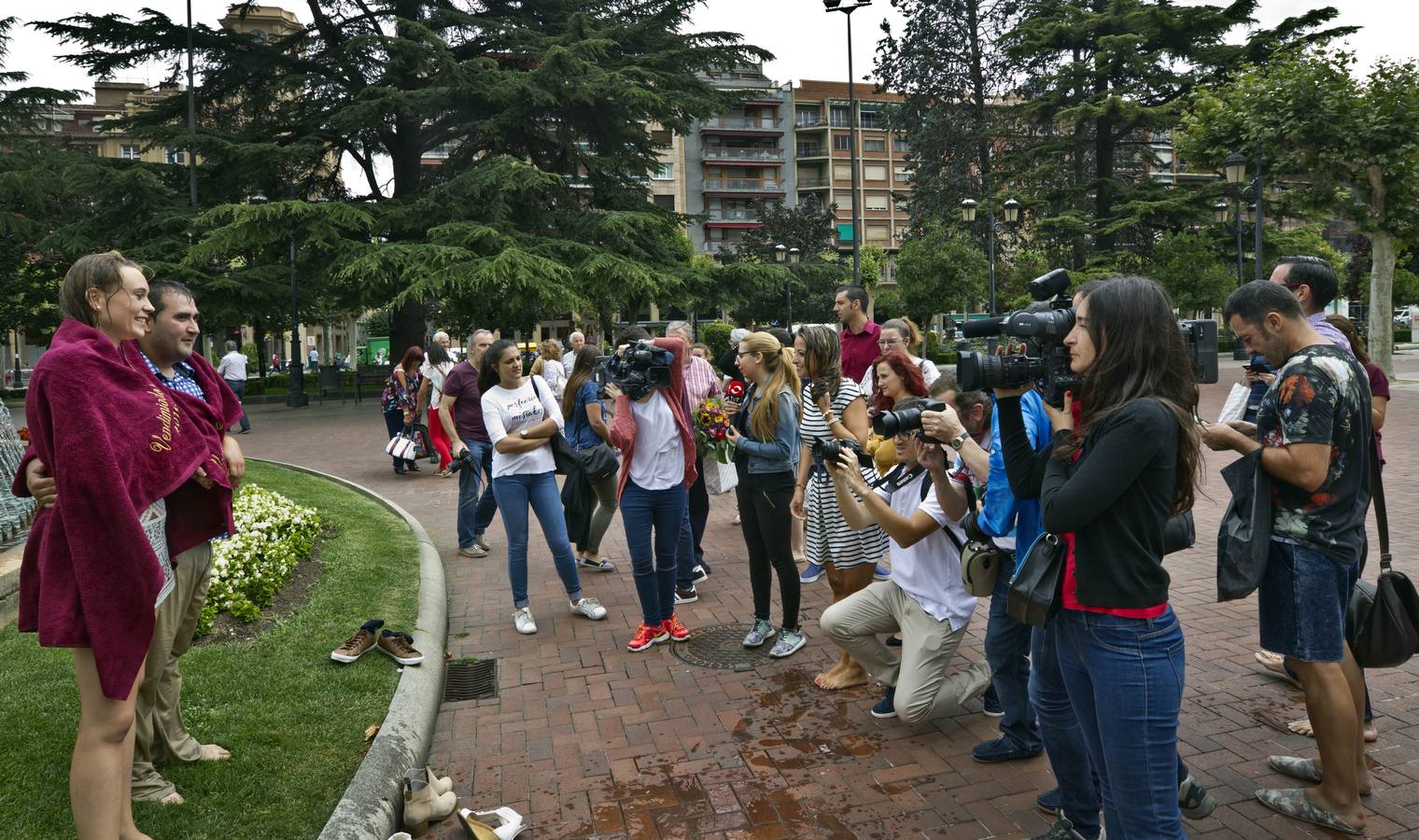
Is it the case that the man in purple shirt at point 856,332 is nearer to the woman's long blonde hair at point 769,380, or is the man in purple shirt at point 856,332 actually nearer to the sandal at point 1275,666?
the woman's long blonde hair at point 769,380

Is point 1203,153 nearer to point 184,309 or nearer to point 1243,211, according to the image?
point 1243,211

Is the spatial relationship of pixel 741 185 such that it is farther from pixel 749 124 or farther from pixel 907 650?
pixel 907 650

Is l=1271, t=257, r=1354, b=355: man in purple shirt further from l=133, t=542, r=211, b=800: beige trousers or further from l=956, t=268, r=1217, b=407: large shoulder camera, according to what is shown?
l=133, t=542, r=211, b=800: beige trousers

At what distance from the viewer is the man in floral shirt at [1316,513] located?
10.0 feet

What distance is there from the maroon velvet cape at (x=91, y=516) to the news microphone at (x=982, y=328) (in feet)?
8.40

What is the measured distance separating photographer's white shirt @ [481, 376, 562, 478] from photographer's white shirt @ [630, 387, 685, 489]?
2.93 feet

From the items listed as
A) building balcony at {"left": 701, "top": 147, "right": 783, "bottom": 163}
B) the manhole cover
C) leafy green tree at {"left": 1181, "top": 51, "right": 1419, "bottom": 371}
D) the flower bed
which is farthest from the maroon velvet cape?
building balcony at {"left": 701, "top": 147, "right": 783, "bottom": 163}

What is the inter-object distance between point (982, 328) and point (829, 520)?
8.00ft

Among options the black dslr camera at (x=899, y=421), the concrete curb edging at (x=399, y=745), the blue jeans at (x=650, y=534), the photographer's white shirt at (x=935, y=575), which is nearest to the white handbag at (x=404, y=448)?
the concrete curb edging at (x=399, y=745)

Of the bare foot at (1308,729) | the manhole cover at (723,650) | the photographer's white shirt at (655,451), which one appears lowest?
the manhole cover at (723,650)

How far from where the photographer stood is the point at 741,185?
7994 cm

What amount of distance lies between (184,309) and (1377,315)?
1005 inches

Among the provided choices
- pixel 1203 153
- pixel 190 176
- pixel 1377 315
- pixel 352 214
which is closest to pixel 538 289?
pixel 352 214

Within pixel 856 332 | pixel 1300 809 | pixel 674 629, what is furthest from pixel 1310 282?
pixel 856 332
